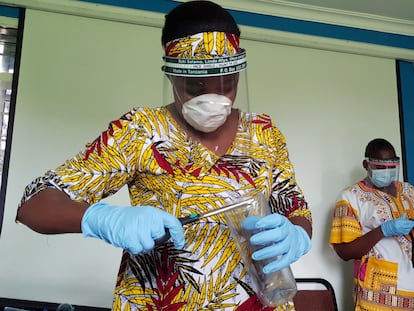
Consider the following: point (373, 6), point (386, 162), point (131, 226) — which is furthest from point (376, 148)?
point (131, 226)

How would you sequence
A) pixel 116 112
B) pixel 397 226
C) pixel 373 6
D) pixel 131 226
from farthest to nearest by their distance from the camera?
1. pixel 373 6
2. pixel 116 112
3. pixel 397 226
4. pixel 131 226

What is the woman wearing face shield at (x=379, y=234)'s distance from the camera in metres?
1.98

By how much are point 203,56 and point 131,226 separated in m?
0.35

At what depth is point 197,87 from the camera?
84cm

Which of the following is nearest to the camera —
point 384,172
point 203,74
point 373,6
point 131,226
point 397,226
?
point 131,226

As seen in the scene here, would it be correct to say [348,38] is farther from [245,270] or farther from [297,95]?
[245,270]

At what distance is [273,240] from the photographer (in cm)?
69

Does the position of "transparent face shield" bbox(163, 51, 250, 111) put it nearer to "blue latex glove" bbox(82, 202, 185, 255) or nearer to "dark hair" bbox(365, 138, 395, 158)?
"blue latex glove" bbox(82, 202, 185, 255)

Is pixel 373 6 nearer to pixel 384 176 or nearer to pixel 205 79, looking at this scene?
pixel 384 176

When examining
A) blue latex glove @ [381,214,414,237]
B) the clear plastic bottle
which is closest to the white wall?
blue latex glove @ [381,214,414,237]

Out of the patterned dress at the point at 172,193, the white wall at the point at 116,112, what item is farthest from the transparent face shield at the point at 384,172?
the patterned dress at the point at 172,193

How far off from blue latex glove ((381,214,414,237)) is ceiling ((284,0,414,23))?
1422 millimetres

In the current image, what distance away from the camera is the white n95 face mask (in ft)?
2.72

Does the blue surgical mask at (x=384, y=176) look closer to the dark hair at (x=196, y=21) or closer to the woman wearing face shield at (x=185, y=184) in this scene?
the woman wearing face shield at (x=185, y=184)
